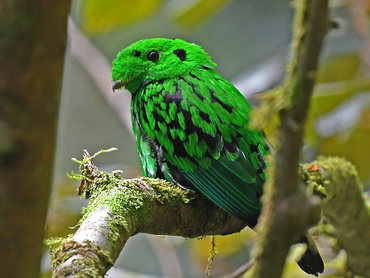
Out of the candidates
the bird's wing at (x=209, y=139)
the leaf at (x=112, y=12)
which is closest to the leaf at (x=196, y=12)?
the leaf at (x=112, y=12)

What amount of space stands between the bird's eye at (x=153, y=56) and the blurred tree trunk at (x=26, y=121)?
84.3 inches

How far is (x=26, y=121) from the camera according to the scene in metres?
0.76

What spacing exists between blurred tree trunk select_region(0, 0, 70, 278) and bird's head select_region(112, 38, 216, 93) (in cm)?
205

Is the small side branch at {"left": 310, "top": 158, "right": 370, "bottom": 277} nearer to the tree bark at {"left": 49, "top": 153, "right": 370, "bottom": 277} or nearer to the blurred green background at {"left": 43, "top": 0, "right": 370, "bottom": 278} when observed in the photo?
the tree bark at {"left": 49, "top": 153, "right": 370, "bottom": 277}

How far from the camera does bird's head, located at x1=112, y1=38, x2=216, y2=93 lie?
2.85 metres

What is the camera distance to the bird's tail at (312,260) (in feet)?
7.37

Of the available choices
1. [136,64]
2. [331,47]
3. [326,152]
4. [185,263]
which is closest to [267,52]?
[331,47]

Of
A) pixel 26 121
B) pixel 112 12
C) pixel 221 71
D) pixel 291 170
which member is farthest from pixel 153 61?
pixel 221 71

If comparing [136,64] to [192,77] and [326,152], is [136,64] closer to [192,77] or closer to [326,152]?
[192,77]

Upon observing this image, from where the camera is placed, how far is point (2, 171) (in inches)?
29.7

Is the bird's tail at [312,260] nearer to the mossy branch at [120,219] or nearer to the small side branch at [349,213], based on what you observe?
the mossy branch at [120,219]

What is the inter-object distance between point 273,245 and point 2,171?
0.40 meters

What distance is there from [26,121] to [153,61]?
2172 millimetres

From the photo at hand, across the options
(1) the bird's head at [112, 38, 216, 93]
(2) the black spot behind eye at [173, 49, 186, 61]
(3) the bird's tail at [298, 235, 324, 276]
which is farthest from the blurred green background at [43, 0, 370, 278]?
(3) the bird's tail at [298, 235, 324, 276]
